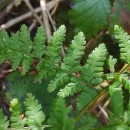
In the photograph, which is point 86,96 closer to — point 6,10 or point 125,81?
point 125,81

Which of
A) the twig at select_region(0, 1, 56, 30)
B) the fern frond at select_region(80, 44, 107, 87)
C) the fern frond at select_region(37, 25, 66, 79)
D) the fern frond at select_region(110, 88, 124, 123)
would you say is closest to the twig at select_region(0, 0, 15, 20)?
the twig at select_region(0, 1, 56, 30)

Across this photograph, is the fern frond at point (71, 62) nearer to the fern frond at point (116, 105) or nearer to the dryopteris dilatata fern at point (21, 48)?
the dryopteris dilatata fern at point (21, 48)

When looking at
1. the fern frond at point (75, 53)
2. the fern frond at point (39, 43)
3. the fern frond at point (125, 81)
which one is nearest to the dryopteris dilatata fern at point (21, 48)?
the fern frond at point (39, 43)

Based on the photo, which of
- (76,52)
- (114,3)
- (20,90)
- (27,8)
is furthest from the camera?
(27,8)

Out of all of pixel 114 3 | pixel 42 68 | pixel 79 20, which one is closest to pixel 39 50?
pixel 42 68

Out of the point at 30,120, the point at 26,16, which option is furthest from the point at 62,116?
the point at 26,16

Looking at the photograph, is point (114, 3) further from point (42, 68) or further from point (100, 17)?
point (42, 68)

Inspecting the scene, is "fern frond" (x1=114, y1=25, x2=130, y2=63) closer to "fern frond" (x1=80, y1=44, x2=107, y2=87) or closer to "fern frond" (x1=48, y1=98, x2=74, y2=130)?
"fern frond" (x1=80, y1=44, x2=107, y2=87)
